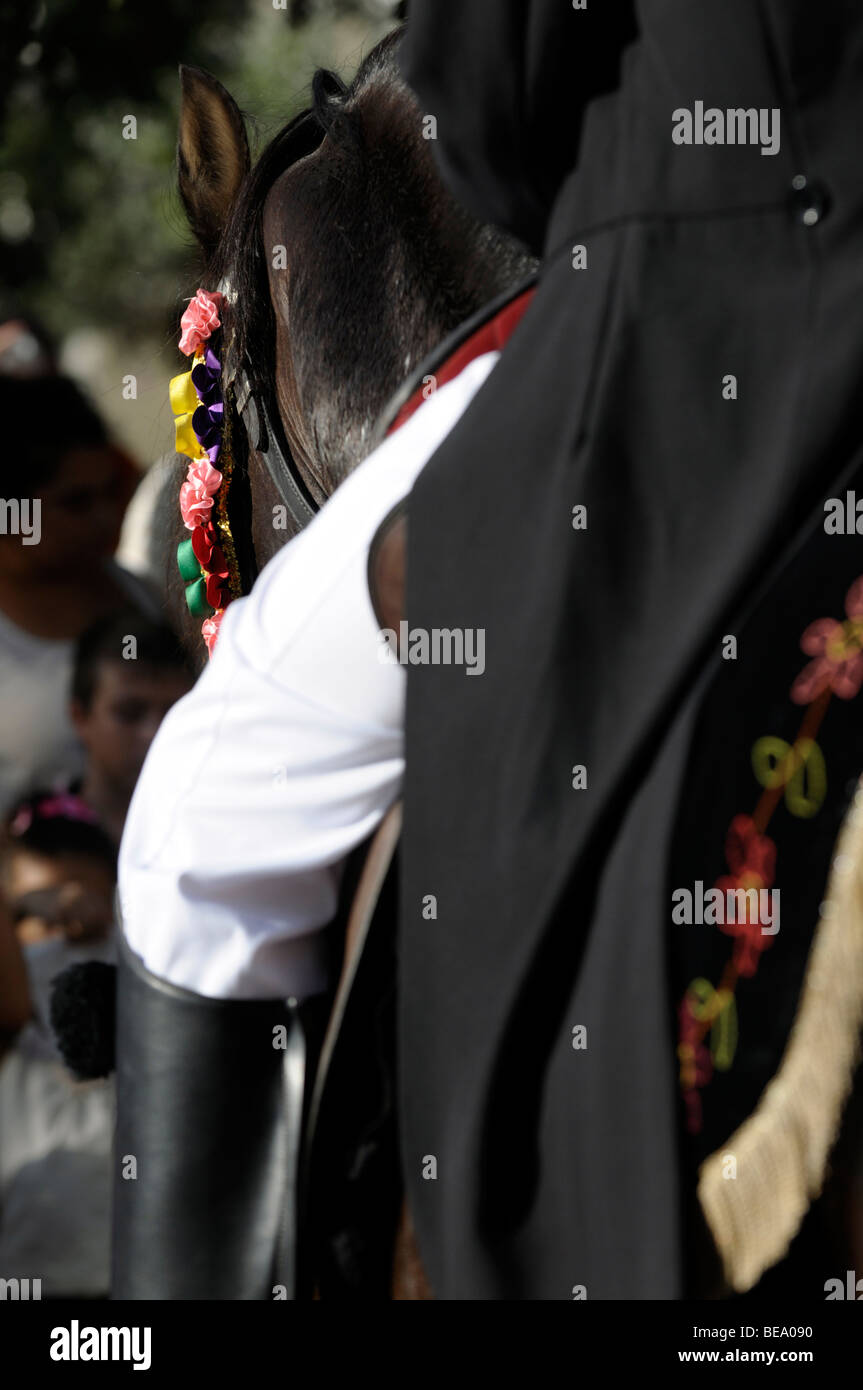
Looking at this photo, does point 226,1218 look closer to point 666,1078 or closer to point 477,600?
point 666,1078

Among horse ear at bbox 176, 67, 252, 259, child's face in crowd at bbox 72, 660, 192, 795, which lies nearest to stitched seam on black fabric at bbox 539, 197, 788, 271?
horse ear at bbox 176, 67, 252, 259

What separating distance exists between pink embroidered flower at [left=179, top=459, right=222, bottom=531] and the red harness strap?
63 cm

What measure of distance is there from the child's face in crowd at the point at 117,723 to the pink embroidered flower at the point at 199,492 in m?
1.93

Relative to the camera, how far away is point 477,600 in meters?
1.26

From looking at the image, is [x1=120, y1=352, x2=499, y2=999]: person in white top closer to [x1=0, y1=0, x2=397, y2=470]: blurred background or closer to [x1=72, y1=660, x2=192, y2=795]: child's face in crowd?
[x1=0, y1=0, x2=397, y2=470]: blurred background

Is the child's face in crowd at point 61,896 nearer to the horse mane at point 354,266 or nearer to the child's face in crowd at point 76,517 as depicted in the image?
the child's face in crowd at point 76,517

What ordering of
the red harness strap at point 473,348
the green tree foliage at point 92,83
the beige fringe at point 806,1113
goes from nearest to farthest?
1. the beige fringe at point 806,1113
2. the red harness strap at point 473,348
3. the green tree foliage at point 92,83

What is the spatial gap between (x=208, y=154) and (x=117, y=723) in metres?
2.03

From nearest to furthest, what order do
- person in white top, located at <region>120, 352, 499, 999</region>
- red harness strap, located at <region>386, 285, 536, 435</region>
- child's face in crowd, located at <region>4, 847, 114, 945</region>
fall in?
person in white top, located at <region>120, 352, 499, 999</region> → red harness strap, located at <region>386, 285, 536, 435</region> → child's face in crowd, located at <region>4, 847, 114, 945</region>

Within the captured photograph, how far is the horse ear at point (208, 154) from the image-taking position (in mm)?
2150

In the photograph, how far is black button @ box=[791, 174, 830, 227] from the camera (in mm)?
1215

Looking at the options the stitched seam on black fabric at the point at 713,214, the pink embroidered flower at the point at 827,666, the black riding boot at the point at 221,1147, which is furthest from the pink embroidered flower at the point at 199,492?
the pink embroidered flower at the point at 827,666

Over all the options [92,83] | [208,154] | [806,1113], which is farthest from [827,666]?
[92,83]
